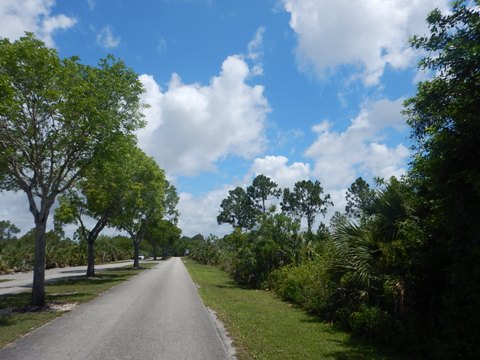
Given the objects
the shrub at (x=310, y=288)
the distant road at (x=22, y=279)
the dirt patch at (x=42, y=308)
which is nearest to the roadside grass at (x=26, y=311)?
the dirt patch at (x=42, y=308)

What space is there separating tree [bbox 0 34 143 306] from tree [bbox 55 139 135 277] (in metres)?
0.55

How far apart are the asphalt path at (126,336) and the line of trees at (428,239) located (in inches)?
144

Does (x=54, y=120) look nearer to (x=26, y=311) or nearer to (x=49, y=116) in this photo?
(x=49, y=116)

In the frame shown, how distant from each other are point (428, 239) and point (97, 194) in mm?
20597

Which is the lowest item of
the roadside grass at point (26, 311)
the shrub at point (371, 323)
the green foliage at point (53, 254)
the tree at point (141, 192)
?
the shrub at point (371, 323)

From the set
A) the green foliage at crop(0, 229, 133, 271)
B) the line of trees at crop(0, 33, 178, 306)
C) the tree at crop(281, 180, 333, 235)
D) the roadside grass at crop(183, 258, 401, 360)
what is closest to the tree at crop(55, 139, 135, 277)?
the line of trees at crop(0, 33, 178, 306)

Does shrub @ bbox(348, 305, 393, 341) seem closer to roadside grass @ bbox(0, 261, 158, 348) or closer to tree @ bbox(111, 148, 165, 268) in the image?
roadside grass @ bbox(0, 261, 158, 348)

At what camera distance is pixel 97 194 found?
24375 mm

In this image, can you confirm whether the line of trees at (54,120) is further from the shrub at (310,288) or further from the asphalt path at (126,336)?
the shrub at (310,288)

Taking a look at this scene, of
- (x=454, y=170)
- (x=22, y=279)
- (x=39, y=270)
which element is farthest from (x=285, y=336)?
(x=22, y=279)

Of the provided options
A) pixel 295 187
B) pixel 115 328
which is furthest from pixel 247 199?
pixel 115 328

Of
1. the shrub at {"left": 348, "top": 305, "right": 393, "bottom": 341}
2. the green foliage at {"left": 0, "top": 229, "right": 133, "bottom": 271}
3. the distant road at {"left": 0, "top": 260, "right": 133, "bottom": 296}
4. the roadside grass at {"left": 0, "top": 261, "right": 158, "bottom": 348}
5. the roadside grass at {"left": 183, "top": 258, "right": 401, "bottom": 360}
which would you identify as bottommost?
the roadside grass at {"left": 183, "top": 258, "right": 401, "bottom": 360}

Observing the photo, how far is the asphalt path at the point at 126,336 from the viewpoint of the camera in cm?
747

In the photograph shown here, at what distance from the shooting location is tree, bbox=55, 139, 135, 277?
14.7 meters
